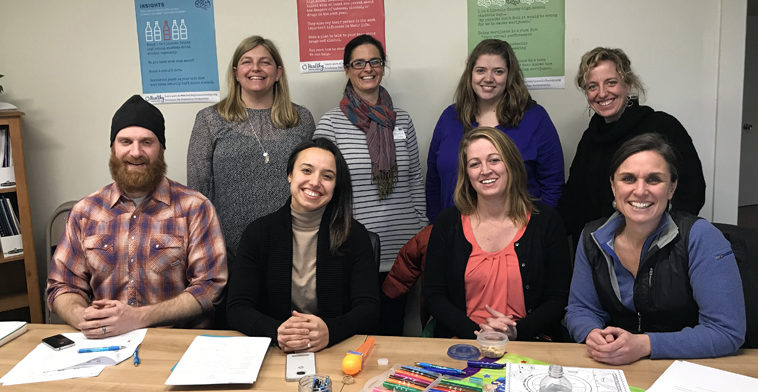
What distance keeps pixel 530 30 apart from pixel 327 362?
218 cm

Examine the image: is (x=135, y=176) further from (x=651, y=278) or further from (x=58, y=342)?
(x=651, y=278)

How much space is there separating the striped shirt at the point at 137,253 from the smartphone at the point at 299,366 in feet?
2.04

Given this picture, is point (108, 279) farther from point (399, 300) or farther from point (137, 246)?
point (399, 300)

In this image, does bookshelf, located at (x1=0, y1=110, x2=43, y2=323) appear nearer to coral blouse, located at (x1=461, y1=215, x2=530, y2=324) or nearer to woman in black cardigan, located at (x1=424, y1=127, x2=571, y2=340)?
woman in black cardigan, located at (x1=424, y1=127, x2=571, y2=340)

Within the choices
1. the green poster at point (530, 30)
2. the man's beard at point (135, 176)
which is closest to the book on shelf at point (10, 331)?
the man's beard at point (135, 176)

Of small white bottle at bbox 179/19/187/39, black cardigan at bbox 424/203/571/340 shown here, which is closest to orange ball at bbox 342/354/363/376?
black cardigan at bbox 424/203/571/340

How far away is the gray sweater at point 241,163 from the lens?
257 cm

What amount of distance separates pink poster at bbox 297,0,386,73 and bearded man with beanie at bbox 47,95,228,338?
1235 millimetres

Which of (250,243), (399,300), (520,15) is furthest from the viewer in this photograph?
(520,15)

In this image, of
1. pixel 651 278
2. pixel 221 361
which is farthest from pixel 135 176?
pixel 651 278

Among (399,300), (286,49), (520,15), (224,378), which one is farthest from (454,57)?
(224,378)

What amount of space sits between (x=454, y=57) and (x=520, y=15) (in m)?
0.41

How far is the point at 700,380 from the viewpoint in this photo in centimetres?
135

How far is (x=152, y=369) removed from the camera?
4.95ft
